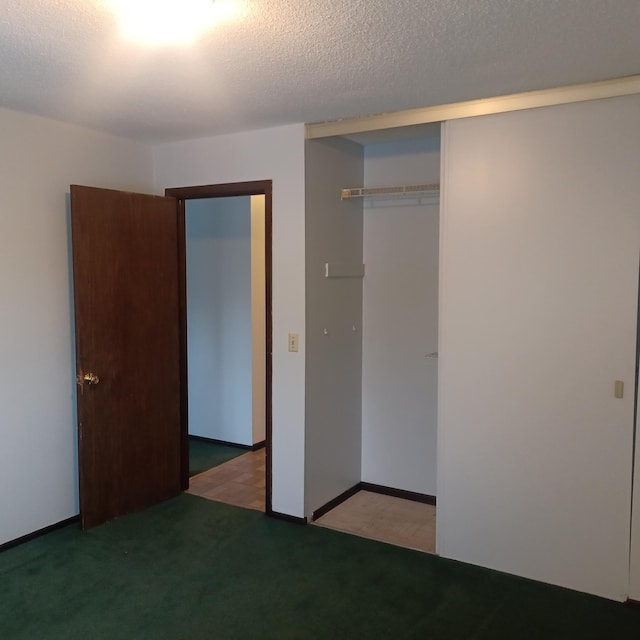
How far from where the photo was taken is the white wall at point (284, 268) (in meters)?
3.49

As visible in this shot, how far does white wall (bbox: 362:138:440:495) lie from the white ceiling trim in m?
0.68

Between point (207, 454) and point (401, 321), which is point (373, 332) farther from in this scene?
point (207, 454)

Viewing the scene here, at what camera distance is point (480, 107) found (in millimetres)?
2934

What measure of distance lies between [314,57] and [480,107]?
3.28 feet

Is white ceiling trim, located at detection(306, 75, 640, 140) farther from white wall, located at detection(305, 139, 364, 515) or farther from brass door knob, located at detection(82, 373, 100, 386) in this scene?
brass door knob, located at detection(82, 373, 100, 386)

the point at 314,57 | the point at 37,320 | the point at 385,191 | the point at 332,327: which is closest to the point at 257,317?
the point at 332,327

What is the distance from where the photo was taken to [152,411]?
12.7 ft

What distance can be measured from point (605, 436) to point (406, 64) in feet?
6.19

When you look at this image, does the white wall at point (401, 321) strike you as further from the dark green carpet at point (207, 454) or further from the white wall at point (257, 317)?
the dark green carpet at point (207, 454)

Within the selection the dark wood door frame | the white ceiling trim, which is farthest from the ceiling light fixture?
the dark wood door frame

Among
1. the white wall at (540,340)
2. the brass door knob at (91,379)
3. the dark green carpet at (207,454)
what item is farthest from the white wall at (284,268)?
the dark green carpet at (207,454)

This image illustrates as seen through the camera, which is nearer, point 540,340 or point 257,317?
point 540,340

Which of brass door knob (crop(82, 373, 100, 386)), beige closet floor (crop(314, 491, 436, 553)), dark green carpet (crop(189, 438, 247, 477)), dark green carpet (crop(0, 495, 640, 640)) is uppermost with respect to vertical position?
brass door knob (crop(82, 373, 100, 386))

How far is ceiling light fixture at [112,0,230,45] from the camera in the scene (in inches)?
74.4
